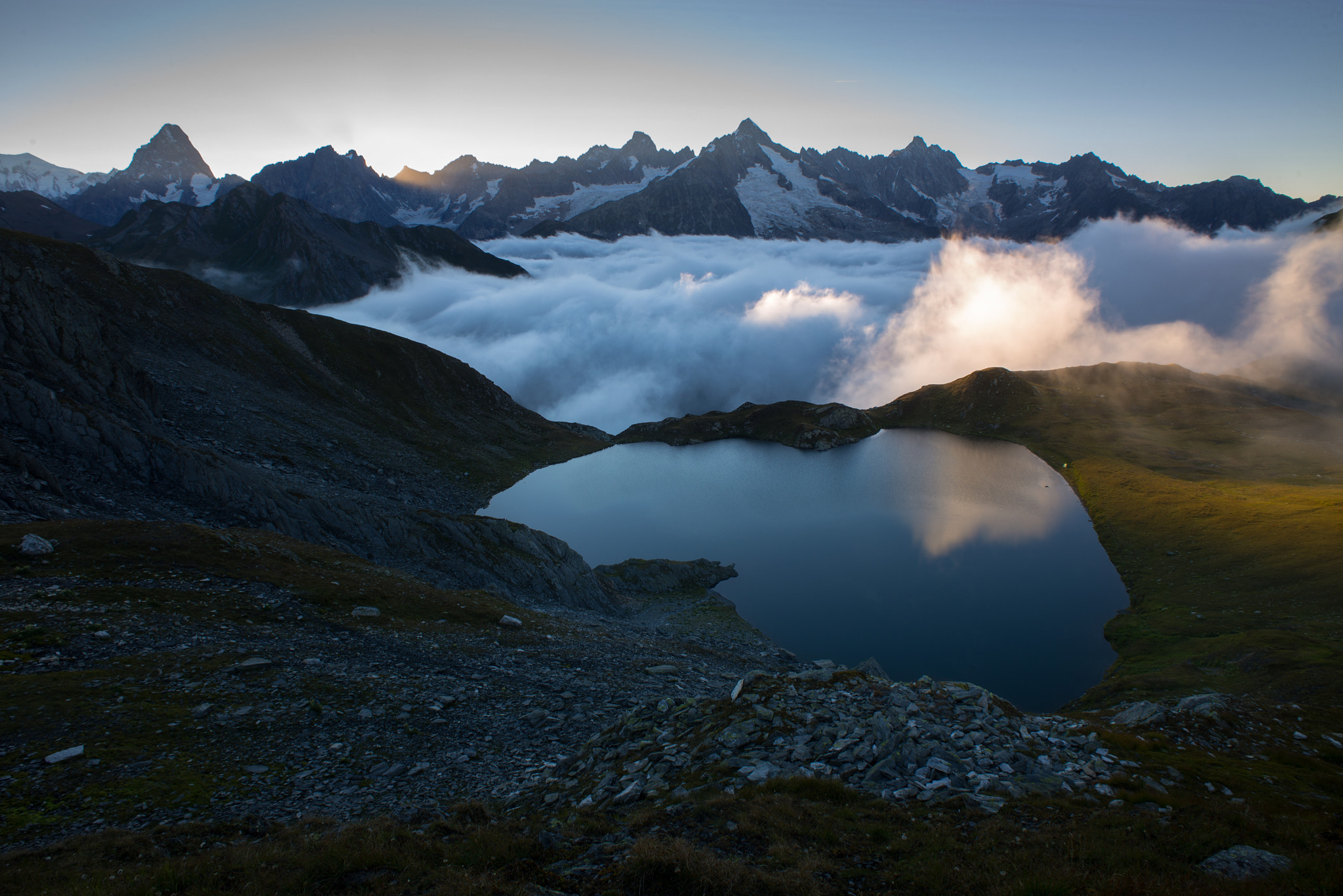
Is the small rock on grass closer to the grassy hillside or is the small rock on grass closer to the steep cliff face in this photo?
the steep cliff face

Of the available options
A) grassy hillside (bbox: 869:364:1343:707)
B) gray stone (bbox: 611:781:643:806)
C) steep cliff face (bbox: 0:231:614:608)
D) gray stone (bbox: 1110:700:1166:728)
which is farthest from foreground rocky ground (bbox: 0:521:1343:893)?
grassy hillside (bbox: 869:364:1343:707)

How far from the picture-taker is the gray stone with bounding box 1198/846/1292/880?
11062 millimetres

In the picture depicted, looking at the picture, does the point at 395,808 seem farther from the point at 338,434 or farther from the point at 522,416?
the point at 522,416

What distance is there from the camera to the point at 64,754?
51.5 ft

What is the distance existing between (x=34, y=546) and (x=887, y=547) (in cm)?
8281

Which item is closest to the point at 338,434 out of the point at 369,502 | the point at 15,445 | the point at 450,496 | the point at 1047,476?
the point at 450,496

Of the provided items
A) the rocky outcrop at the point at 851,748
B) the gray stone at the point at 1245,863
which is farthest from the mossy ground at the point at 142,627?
the gray stone at the point at 1245,863

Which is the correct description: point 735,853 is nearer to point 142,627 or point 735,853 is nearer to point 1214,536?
point 142,627

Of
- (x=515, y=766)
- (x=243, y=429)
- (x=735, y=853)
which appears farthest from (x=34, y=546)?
(x=243, y=429)

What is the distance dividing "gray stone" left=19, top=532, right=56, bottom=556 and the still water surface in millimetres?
55397

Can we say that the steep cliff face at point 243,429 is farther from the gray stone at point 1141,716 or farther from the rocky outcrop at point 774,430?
the rocky outcrop at point 774,430

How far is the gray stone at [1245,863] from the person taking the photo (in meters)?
11.1

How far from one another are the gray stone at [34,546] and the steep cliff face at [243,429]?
249 inches

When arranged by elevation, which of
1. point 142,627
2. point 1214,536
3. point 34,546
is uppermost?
point 34,546
